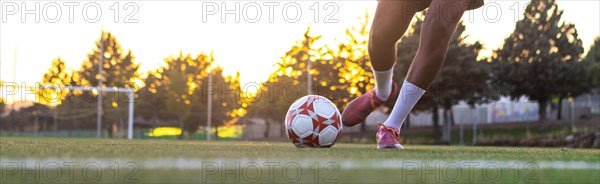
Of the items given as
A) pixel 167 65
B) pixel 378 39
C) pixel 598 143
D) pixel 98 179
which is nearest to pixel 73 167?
pixel 98 179

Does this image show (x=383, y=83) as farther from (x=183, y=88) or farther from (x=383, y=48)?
(x=183, y=88)

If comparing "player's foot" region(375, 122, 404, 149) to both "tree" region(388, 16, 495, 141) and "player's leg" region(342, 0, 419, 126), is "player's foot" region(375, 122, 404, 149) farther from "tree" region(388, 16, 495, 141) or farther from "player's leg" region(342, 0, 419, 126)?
"tree" region(388, 16, 495, 141)

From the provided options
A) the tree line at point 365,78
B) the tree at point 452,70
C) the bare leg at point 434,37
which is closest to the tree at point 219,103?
the tree line at point 365,78

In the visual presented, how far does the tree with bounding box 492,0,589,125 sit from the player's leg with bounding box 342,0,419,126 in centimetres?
3560

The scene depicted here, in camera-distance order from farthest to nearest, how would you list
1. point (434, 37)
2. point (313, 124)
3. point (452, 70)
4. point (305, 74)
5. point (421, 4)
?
1. point (305, 74)
2. point (452, 70)
3. point (313, 124)
4. point (421, 4)
5. point (434, 37)

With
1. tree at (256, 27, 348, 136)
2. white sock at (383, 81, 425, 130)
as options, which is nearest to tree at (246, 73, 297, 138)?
tree at (256, 27, 348, 136)

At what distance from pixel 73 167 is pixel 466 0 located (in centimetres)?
340

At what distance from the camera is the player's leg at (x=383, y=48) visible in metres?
4.80

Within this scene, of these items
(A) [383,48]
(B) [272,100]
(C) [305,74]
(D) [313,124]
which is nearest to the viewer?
(A) [383,48]

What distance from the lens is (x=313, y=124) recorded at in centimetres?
541

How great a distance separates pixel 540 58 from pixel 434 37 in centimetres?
3768

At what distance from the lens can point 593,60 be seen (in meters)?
42.8

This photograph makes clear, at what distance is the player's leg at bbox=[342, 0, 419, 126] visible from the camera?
4805 mm

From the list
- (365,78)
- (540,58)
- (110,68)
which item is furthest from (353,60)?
(110,68)
